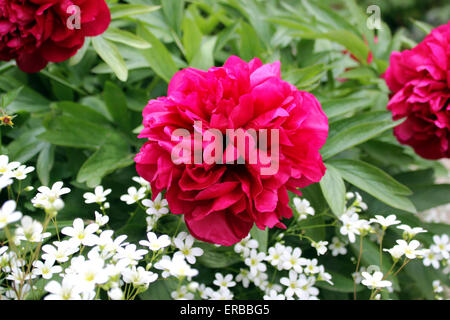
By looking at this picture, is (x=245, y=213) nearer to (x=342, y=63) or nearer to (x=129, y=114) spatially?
(x=129, y=114)

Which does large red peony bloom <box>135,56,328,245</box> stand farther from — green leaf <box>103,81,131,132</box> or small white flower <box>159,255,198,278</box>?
green leaf <box>103,81,131,132</box>

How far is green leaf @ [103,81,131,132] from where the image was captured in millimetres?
754

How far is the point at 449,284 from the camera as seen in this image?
811 mm

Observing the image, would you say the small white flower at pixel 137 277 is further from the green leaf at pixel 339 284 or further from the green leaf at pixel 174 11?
the green leaf at pixel 174 11

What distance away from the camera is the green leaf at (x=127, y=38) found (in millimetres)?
699

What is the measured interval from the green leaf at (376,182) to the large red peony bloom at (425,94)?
0.36ft

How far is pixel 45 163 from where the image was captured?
72 centimetres

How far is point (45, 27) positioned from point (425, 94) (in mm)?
643

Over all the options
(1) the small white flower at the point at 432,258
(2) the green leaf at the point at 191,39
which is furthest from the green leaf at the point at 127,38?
(1) the small white flower at the point at 432,258

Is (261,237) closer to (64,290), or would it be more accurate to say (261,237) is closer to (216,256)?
(216,256)

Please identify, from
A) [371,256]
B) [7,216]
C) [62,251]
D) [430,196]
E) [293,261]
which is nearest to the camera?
[7,216]

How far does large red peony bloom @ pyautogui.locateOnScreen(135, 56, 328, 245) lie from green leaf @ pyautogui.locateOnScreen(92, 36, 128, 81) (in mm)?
197

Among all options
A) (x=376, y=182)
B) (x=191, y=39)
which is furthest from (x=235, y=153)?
(x=191, y=39)

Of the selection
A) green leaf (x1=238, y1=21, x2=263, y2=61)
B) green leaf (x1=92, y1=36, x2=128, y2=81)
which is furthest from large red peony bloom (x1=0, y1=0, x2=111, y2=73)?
green leaf (x1=238, y1=21, x2=263, y2=61)
